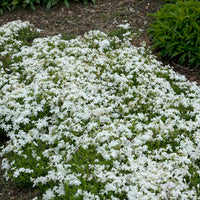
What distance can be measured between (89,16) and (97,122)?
572 centimetres

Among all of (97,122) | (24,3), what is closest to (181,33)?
(97,122)

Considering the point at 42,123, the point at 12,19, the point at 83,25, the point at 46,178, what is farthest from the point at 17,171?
the point at 12,19

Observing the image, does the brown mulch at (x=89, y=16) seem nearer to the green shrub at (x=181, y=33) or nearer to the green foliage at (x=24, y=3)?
the green foliage at (x=24, y=3)

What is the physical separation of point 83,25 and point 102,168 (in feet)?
21.0

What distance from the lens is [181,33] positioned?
784 cm

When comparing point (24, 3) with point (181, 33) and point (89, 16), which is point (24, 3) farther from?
point (181, 33)

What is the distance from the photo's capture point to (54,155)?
17.0 feet

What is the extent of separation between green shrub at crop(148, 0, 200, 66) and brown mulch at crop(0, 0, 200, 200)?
852 millimetres

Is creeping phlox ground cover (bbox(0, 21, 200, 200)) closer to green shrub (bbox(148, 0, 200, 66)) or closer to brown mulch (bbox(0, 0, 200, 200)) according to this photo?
green shrub (bbox(148, 0, 200, 66))

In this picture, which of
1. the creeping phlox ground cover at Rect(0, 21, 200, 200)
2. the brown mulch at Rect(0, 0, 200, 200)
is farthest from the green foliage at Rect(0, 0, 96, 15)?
the creeping phlox ground cover at Rect(0, 21, 200, 200)


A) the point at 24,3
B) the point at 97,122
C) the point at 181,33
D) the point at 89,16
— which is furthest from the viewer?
the point at 24,3

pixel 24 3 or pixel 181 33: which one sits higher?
pixel 24 3

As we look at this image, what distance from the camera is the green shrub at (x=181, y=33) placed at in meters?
7.68

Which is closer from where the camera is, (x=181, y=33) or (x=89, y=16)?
(x=181, y=33)
